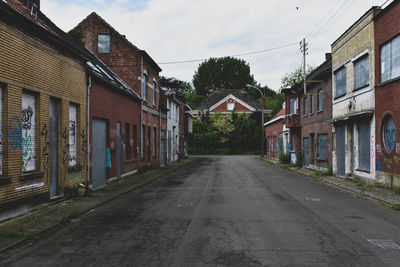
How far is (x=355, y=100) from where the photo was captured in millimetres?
16094

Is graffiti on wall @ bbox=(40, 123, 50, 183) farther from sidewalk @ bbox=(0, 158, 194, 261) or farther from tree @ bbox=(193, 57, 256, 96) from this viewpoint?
tree @ bbox=(193, 57, 256, 96)

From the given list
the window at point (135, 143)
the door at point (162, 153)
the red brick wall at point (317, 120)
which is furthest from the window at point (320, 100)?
the door at point (162, 153)

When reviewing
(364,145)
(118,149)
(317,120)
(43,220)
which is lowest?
(43,220)

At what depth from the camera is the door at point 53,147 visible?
10117 mm

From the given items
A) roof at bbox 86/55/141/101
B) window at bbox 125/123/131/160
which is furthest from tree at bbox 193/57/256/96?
window at bbox 125/123/131/160

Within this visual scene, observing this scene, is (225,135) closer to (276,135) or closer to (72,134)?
(276,135)

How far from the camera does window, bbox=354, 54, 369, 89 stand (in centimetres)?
1501

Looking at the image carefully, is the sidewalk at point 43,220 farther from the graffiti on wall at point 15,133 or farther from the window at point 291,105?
the window at point 291,105

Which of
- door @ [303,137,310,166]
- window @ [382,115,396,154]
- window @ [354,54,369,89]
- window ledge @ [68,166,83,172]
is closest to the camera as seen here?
window ledge @ [68,166,83,172]

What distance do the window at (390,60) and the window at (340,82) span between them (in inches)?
165

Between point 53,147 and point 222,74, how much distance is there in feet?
211

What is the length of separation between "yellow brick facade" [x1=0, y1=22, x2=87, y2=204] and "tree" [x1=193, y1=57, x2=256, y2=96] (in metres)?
61.4

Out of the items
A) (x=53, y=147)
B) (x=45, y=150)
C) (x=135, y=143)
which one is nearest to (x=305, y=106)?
(x=135, y=143)

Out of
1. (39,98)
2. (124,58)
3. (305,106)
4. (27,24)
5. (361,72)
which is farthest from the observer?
(305,106)
